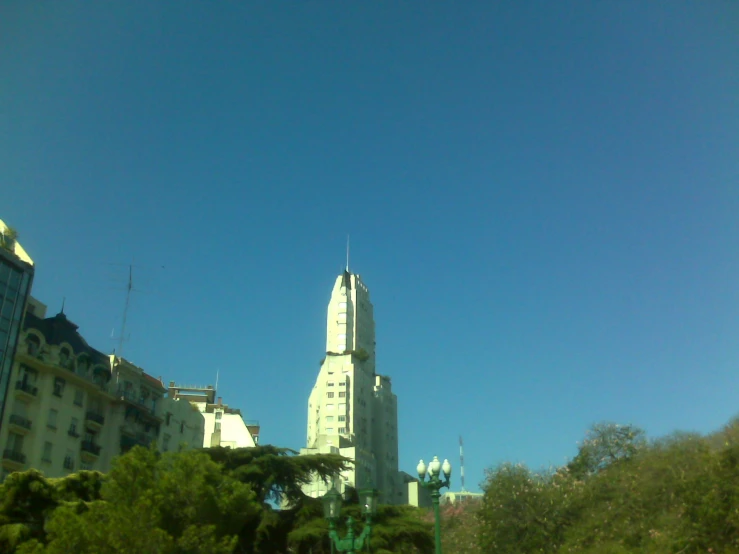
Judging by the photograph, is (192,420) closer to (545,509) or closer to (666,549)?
(545,509)

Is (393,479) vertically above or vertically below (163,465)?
above

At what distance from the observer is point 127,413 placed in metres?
52.7

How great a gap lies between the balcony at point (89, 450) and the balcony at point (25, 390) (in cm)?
556

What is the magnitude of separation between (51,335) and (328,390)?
6968 cm

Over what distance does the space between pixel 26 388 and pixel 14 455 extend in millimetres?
3681

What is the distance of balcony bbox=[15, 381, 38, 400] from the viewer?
1672 inches

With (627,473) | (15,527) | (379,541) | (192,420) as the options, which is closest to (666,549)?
(627,473)

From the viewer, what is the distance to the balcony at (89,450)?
1876 inches

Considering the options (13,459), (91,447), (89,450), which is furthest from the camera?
(91,447)

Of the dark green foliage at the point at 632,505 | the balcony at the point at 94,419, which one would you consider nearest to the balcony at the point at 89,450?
the balcony at the point at 94,419

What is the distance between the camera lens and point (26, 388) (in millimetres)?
43094

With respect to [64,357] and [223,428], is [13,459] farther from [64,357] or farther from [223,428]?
[223,428]

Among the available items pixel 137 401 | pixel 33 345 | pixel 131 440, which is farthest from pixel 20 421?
pixel 137 401

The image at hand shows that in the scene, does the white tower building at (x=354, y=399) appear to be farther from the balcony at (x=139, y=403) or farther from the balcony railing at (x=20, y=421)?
the balcony railing at (x=20, y=421)
